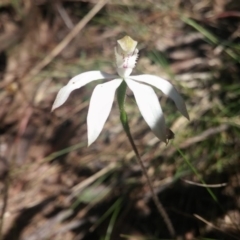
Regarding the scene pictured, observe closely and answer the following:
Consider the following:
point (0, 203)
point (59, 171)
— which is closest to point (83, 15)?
point (59, 171)

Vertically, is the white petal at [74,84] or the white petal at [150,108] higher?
the white petal at [74,84]

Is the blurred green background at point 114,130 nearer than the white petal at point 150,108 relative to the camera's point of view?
No

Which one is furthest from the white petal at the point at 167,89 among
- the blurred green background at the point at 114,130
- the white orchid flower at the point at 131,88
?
the blurred green background at the point at 114,130

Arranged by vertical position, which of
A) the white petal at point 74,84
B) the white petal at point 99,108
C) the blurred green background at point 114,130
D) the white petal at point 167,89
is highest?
the white petal at point 74,84

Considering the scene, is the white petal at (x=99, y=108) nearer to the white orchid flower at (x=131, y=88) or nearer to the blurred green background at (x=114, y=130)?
the white orchid flower at (x=131, y=88)

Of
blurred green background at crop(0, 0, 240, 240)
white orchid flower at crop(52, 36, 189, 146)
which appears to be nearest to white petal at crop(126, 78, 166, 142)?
white orchid flower at crop(52, 36, 189, 146)

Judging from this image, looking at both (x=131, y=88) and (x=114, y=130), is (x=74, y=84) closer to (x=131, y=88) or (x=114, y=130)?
(x=131, y=88)

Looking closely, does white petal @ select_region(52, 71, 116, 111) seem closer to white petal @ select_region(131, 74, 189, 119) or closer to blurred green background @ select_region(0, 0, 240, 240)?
white petal @ select_region(131, 74, 189, 119)

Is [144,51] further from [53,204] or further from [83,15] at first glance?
[53,204]

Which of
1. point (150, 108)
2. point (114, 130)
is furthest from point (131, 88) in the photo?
point (114, 130)
